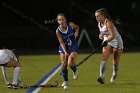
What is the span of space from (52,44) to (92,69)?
16055 millimetres

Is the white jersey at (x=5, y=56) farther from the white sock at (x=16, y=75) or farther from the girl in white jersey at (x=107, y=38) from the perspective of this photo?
the girl in white jersey at (x=107, y=38)

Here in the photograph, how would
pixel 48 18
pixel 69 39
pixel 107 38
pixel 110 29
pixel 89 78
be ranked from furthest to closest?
pixel 48 18 → pixel 89 78 → pixel 69 39 → pixel 107 38 → pixel 110 29

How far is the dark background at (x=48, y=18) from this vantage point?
35.7 meters

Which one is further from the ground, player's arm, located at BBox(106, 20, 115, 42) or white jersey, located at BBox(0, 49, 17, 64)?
player's arm, located at BBox(106, 20, 115, 42)

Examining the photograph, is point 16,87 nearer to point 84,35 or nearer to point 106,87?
point 106,87

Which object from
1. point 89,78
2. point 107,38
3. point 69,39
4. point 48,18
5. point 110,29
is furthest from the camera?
point 48,18

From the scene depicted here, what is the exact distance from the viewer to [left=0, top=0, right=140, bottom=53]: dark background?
3572cm

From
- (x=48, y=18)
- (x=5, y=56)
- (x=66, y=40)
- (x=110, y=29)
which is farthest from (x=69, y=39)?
(x=48, y=18)

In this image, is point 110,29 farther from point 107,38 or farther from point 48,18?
point 48,18

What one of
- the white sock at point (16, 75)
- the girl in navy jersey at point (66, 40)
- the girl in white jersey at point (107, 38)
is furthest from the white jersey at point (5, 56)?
the girl in white jersey at point (107, 38)

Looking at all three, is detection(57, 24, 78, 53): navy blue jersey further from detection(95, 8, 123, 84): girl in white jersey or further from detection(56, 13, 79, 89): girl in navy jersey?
detection(95, 8, 123, 84): girl in white jersey

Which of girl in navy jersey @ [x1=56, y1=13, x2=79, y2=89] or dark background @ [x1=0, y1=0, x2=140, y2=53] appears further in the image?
dark background @ [x1=0, y1=0, x2=140, y2=53]

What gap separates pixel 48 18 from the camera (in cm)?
3697

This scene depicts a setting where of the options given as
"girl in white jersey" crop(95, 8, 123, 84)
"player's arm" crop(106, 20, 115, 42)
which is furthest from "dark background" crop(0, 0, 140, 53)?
"player's arm" crop(106, 20, 115, 42)
